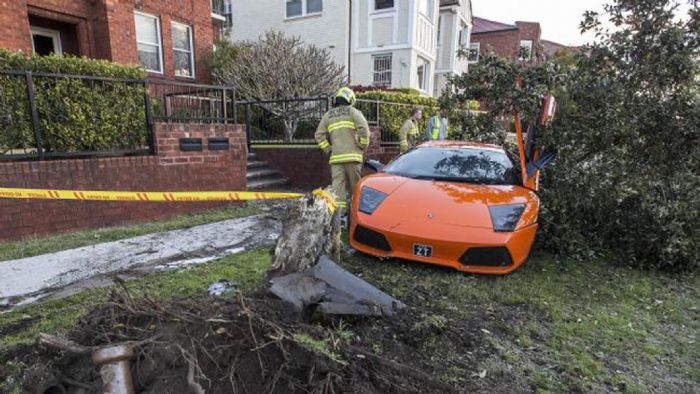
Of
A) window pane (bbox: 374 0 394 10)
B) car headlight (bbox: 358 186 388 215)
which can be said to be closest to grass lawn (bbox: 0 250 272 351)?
car headlight (bbox: 358 186 388 215)

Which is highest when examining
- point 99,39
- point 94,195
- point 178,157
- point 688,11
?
point 99,39

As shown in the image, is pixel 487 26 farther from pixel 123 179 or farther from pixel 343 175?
pixel 123 179

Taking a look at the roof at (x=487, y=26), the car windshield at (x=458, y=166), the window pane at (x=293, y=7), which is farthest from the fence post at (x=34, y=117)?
the roof at (x=487, y=26)

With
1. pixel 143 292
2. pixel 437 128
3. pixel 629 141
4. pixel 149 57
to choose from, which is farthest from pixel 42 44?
pixel 629 141

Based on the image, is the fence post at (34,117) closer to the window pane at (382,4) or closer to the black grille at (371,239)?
the black grille at (371,239)

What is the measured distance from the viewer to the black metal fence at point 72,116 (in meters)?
5.04

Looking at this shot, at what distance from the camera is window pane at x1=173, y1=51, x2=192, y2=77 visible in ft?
43.4

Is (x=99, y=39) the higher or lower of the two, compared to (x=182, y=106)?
higher

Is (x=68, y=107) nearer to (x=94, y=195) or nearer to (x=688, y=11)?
(x=94, y=195)

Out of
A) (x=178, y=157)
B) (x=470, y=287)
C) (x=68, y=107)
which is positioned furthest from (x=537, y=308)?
(x=68, y=107)

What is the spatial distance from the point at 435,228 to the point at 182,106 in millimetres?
5569

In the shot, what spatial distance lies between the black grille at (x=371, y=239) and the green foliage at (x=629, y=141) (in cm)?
210

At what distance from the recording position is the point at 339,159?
233 inches

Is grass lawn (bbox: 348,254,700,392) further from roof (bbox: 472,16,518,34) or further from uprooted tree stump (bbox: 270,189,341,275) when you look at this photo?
roof (bbox: 472,16,518,34)
